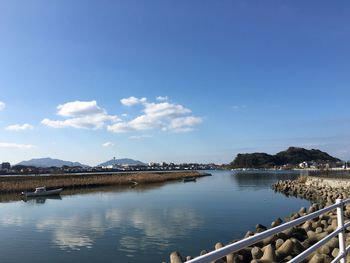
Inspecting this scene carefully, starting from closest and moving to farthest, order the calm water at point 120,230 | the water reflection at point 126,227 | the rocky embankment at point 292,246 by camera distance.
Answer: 1. the rocky embankment at point 292,246
2. the calm water at point 120,230
3. the water reflection at point 126,227

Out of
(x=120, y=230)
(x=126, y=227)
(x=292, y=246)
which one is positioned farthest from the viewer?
(x=126, y=227)

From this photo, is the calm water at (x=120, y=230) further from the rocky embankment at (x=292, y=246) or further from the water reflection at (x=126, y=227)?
the rocky embankment at (x=292, y=246)

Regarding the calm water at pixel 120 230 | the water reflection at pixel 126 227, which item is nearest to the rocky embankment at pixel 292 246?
the calm water at pixel 120 230

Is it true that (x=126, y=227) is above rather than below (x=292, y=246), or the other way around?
below

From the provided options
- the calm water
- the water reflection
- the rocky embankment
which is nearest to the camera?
the rocky embankment

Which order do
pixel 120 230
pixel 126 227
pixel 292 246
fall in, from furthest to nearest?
1. pixel 126 227
2. pixel 120 230
3. pixel 292 246

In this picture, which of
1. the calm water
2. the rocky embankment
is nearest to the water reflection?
the calm water

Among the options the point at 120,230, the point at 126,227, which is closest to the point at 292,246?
the point at 120,230

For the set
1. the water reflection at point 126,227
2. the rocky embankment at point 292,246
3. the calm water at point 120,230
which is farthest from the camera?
the water reflection at point 126,227

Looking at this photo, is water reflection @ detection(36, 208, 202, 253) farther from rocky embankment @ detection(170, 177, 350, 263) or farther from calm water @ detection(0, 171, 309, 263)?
rocky embankment @ detection(170, 177, 350, 263)

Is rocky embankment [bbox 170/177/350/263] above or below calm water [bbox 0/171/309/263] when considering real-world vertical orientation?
above

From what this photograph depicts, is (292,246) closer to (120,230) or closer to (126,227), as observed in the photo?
(120,230)

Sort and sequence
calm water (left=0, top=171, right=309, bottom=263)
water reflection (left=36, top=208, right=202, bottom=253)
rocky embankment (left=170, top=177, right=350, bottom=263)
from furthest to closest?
water reflection (left=36, top=208, right=202, bottom=253)
calm water (left=0, top=171, right=309, bottom=263)
rocky embankment (left=170, top=177, right=350, bottom=263)

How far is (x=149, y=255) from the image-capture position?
1614cm
